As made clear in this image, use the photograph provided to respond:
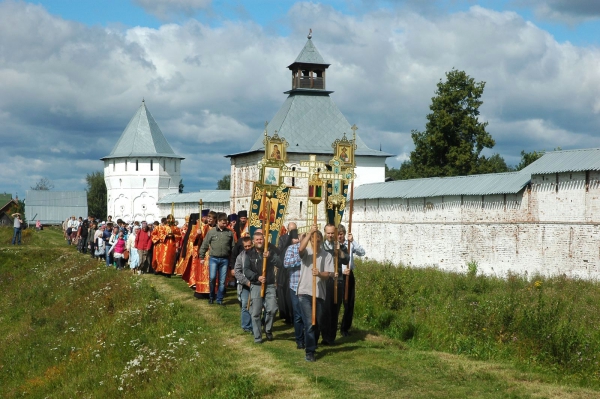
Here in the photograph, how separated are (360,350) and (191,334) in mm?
2462

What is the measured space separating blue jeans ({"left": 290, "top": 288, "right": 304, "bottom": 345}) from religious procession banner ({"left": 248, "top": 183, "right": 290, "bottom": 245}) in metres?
2.23

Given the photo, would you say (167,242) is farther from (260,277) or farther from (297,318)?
(297,318)

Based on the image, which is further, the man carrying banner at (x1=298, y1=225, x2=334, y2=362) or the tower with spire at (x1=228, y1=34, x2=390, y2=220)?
the tower with spire at (x1=228, y1=34, x2=390, y2=220)

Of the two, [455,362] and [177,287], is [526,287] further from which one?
[455,362]

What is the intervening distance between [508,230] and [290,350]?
47.4 feet

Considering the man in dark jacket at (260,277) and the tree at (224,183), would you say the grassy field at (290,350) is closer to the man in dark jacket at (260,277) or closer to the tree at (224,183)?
the man in dark jacket at (260,277)

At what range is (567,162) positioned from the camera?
71.1 feet

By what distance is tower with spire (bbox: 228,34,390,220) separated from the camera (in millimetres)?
44688

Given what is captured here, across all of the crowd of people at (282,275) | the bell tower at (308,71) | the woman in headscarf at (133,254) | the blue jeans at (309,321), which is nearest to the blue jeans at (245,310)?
the crowd of people at (282,275)

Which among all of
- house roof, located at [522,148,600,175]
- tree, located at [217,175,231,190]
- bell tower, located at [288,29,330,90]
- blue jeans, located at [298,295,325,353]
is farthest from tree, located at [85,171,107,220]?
blue jeans, located at [298,295,325,353]

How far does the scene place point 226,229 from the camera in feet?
44.3

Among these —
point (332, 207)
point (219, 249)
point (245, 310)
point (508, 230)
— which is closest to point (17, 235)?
point (508, 230)

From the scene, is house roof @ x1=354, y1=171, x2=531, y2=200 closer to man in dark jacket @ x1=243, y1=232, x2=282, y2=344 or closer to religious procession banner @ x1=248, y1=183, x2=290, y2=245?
religious procession banner @ x1=248, y1=183, x2=290, y2=245

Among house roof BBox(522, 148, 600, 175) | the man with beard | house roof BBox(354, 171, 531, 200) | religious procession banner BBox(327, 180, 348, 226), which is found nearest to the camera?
the man with beard
